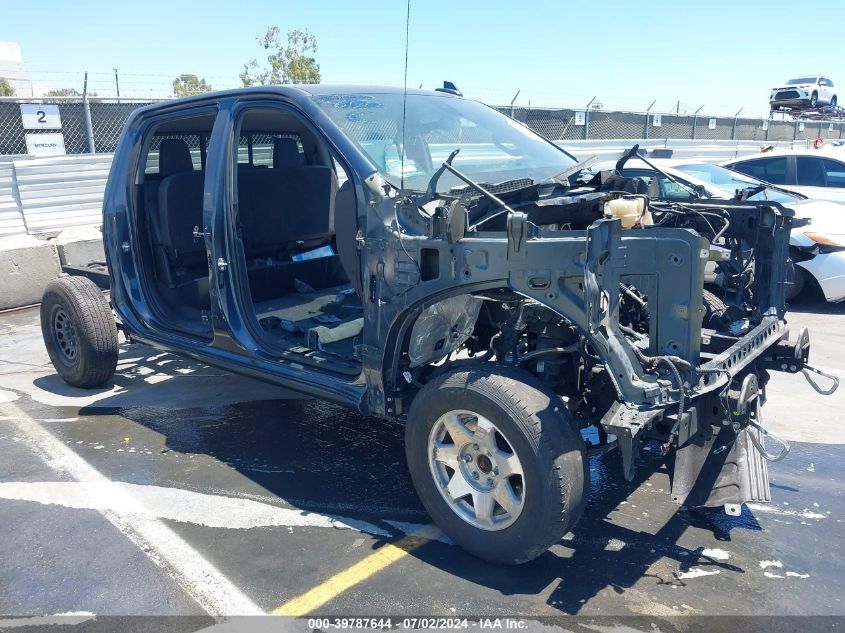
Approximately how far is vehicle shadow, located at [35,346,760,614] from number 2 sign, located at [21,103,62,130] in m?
6.59

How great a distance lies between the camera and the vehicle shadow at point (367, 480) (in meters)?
3.11

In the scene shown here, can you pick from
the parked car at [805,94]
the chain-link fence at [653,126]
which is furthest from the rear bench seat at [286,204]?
the parked car at [805,94]

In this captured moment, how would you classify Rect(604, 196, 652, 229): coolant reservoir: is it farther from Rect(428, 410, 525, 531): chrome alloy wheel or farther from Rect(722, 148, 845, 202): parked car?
Rect(722, 148, 845, 202): parked car

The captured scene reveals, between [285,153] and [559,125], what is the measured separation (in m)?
11.9

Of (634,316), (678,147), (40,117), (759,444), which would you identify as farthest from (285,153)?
(678,147)

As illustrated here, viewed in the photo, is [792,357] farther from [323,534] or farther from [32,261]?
[32,261]

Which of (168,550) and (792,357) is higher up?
(792,357)

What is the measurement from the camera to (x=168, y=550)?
334 cm

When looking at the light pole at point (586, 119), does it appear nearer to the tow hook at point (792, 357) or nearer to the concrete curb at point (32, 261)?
the concrete curb at point (32, 261)

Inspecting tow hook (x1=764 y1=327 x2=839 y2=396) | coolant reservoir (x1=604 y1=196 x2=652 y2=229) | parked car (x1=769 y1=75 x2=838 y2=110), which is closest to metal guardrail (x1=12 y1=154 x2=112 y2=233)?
coolant reservoir (x1=604 y1=196 x2=652 y2=229)

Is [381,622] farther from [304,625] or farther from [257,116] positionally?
[257,116]

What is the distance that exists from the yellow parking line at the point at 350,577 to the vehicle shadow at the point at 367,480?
0.07 m

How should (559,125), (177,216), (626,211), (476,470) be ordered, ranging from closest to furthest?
(476,470) → (626,211) → (177,216) → (559,125)

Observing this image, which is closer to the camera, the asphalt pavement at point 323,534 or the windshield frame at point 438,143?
the asphalt pavement at point 323,534
